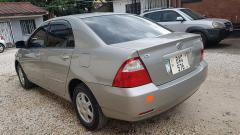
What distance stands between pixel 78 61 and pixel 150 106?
1.18 metres

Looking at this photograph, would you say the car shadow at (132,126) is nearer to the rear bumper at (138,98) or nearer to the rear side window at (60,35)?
the rear bumper at (138,98)

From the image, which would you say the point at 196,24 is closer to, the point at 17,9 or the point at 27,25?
the point at 17,9

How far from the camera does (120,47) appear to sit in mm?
2990

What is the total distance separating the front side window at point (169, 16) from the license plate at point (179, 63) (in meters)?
6.93

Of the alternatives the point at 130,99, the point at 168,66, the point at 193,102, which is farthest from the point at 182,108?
the point at 130,99

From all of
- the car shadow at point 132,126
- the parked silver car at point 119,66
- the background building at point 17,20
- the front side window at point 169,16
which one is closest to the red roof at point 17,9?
the background building at point 17,20

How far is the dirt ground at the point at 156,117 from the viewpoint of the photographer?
3457 mm

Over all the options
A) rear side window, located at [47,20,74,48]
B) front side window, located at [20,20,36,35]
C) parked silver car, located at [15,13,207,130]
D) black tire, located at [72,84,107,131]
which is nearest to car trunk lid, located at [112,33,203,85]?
parked silver car, located at [15,13,207,130]

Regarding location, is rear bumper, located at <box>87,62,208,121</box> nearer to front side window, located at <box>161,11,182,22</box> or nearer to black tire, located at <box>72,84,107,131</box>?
black tire, located at <box>72,84,107,131</box>

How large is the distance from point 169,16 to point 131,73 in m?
7.85

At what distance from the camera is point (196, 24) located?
30.0ft

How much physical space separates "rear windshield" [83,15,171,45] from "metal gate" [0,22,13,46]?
1817 centimetres

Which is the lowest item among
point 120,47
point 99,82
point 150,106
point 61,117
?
point 61,117

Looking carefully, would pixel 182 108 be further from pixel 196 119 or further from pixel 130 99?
pixel 130 99
